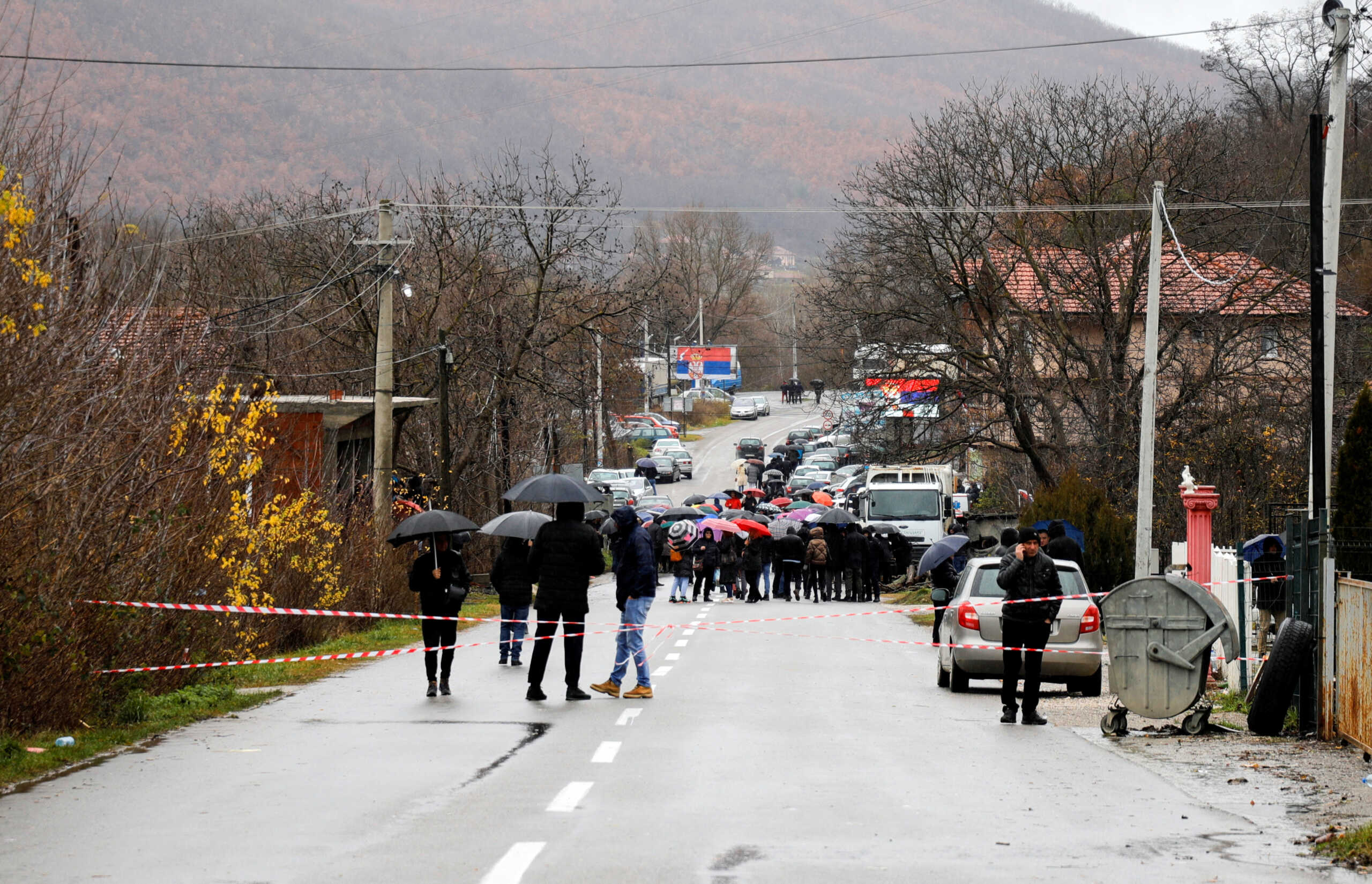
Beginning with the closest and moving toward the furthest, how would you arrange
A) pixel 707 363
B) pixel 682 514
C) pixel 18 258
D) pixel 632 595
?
pixel 18 258
pixel 632 595
pixel 682 514
pixel 707 363

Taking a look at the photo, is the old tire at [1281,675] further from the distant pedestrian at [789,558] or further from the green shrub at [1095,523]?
the distant pedestrian at [789,558]

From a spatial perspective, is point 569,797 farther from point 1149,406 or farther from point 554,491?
point 1149,406

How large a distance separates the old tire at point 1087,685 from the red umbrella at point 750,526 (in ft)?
56.3

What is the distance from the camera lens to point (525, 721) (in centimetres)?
1302

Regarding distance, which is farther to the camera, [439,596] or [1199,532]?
[1199,532]

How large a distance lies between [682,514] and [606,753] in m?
28.4

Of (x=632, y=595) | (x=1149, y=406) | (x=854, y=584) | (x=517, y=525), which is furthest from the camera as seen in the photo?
(x=854, y=584)

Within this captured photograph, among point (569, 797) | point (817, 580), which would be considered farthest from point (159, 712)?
point (817, 580)

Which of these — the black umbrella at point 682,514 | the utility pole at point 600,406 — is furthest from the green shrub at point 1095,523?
the utility pole at point 600,406

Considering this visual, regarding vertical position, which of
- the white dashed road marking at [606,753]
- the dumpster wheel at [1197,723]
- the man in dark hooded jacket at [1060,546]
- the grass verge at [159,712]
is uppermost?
the man in dark hooded jacket at [1060,546]

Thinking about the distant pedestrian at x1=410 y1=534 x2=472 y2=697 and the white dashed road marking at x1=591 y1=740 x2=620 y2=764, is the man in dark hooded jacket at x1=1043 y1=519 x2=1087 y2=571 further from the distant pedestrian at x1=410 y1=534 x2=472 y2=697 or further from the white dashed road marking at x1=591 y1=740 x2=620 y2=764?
the white dashed road marking at x1=591 y1=740 x2=620 y2=764

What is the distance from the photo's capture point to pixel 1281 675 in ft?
40.8

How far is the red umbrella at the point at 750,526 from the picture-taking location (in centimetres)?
3388

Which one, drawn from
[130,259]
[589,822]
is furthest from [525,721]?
[130,259]
